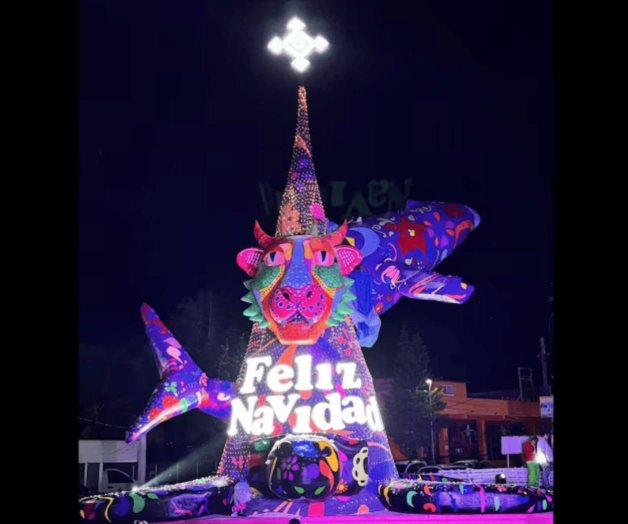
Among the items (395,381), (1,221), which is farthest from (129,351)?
(1,221)

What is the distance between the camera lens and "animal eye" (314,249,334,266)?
387 inches

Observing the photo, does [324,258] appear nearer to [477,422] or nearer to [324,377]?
[324,377]

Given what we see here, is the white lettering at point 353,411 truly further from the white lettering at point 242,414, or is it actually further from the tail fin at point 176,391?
the tail fin at point 176,391

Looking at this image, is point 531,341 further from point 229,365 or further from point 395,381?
point 229,365

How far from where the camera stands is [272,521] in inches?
320

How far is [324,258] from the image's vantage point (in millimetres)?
9898

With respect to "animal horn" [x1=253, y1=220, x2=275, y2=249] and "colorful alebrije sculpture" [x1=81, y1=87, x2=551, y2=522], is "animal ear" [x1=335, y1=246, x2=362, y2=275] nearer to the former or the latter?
"colorful alebrije sculpture" [x1=81, y1=87, x2=551, y2=522]

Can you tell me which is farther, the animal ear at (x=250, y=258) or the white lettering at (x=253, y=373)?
the animal ear at (x=250, y=258)

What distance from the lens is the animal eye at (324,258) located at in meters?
9.83

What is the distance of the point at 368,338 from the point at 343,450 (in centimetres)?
324

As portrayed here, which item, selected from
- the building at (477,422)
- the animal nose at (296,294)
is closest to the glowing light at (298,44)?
the animal nose at (296,294)

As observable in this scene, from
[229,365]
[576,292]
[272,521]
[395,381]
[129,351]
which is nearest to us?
[576,292]

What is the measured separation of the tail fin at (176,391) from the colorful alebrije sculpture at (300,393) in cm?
1

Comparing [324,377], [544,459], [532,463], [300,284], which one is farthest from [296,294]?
[544,459]
